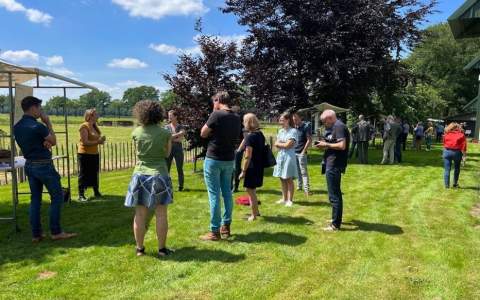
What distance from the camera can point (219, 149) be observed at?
5.28 m

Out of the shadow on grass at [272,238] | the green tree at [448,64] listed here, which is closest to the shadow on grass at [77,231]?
the shadow on grass at [272,238]

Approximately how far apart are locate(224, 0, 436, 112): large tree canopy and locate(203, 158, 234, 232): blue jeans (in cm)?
1106

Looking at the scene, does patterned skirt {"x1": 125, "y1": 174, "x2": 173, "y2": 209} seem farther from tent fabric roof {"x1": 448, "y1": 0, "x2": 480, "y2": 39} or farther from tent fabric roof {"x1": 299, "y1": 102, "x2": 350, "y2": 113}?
tent fabric roof {"x1": 299, "y1": 102, "x2": 350, "y2": 113}

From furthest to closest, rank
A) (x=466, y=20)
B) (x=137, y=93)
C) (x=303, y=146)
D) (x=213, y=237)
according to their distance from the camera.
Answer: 1. (x=137, y=93)
2. (x=303, y=146)
3. (x=466, y=20)
4. (x=213, y=237)

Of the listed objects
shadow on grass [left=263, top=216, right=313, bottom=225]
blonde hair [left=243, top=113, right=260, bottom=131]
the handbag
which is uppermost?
blonde hair [left=243, top=113, right=260, bottom=131]

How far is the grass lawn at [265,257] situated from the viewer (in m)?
4.12

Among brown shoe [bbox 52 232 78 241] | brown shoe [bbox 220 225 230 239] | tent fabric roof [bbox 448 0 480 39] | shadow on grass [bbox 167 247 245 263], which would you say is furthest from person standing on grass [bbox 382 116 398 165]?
brown shoe [bbox 52 232 78 241]

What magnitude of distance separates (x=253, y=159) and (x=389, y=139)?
33.2ft

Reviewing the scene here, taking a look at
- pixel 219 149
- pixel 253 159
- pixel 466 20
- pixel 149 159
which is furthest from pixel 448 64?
pixel 149 159

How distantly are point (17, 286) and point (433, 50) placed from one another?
192 ft

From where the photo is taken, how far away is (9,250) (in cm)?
526

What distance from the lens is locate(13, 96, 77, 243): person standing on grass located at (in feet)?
17.2

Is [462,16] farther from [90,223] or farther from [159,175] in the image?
[90,223]

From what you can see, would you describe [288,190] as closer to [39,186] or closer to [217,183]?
[217,183]
